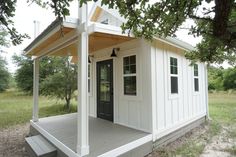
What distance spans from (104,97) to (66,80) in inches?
153

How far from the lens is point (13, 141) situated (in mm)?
5547

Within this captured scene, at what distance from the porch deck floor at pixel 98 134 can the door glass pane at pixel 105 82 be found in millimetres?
1062

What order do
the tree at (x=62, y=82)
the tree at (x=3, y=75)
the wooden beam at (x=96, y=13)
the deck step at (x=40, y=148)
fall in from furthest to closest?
the tree at (x=3, y=75) → the tree at (x=62, y=82) → the wooden beam at (x=96, y=13) → the deck step at (x=40, y=148)

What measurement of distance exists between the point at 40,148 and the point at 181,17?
13.5 feet

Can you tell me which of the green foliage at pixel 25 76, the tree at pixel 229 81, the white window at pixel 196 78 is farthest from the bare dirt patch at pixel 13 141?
the tree at pixel 229 81

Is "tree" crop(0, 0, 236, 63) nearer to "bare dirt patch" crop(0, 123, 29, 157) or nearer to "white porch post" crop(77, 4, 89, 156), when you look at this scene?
"white porch post" crop(77, 4, 89, 156)

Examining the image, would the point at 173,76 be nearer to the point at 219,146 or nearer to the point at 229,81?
the point at 219,146

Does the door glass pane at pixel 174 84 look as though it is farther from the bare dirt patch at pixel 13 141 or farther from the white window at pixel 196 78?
the bare dirt patch at pixel 13 141

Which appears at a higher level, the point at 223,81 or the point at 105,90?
the point at 223,81

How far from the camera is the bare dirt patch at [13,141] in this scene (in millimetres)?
4672

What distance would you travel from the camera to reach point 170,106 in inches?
209

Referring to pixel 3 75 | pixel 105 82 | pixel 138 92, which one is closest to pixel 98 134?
pixel 138 92

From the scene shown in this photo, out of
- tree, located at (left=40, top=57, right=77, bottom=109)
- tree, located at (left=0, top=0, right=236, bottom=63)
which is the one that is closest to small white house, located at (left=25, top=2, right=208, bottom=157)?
tree, located at (left=0, top=0, right=236, bottom=63)

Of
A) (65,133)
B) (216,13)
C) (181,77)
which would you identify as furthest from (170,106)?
(216,13)
